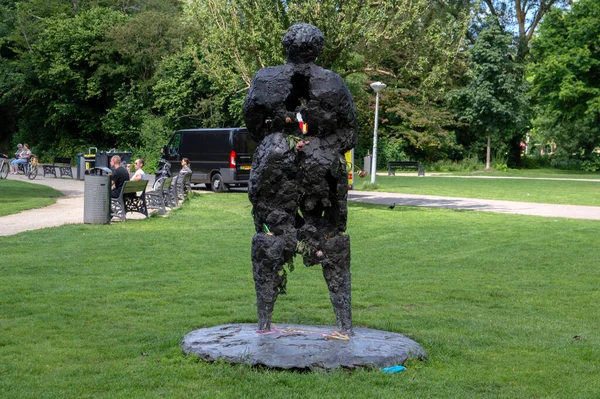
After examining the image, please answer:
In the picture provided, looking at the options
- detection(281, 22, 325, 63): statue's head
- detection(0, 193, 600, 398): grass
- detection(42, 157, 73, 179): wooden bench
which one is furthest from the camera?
detection(42, 157, 73, 179): wooden bench

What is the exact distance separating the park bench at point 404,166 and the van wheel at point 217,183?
61.3ft

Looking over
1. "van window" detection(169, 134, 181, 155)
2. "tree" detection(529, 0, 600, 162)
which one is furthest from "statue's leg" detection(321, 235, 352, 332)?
"tree" detection(529, 0, 600, 162)

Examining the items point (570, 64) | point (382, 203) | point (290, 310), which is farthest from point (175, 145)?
point (570, 64)

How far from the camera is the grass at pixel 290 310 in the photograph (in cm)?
524

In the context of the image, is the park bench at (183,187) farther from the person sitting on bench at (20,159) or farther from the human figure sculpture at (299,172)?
the human figure sculpture at (299,172)

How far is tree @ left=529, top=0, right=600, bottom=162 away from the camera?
48.4 metres

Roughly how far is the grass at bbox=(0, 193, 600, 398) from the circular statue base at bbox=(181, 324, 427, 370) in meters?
0.11

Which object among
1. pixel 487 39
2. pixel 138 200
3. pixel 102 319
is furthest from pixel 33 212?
pixel 487 39

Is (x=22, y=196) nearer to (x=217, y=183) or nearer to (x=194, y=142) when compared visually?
(x=217, y=183)

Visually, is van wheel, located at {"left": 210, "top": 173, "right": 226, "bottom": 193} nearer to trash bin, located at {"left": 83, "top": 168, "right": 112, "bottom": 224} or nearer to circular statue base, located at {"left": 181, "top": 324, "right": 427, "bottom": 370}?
trash bin, located at {"left": 83, "top": 168, "right": 112, "bottom": 224}

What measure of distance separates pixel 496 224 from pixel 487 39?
38.1 m

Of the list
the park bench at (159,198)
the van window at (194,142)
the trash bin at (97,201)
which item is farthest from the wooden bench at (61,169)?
the trash bin at (97,201)

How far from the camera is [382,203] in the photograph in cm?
2269

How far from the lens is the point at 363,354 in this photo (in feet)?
18.3
